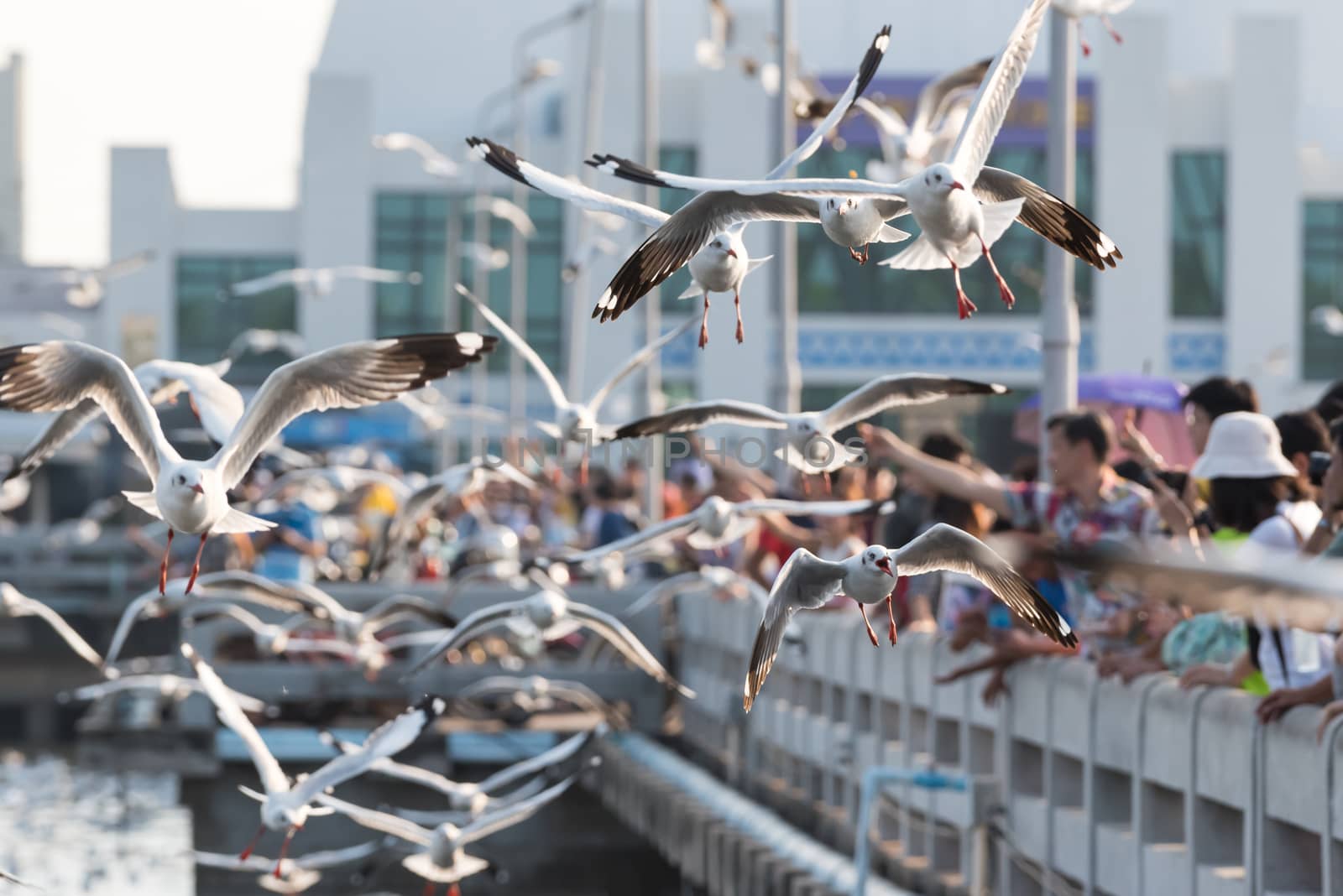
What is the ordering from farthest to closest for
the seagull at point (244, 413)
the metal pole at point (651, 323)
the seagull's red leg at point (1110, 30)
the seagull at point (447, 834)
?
1. the metal pole at point (651, 323)
2. the seagull at point (447, 834)
3. the seagull's red leg at point (1110, 30)
4. the seagull at point (244, 413)

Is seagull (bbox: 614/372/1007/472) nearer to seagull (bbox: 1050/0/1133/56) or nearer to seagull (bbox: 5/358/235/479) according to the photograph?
seagull (bbox: 5/358/235/479)

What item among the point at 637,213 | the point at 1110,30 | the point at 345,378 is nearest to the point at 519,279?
→ the point at 1110,30

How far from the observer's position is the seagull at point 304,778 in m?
8.32

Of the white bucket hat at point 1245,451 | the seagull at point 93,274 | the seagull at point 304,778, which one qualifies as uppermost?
the seagull at point 93,274

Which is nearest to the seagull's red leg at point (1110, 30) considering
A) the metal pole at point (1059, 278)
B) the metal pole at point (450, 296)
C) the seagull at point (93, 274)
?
the metal pole at point (1059, 278)

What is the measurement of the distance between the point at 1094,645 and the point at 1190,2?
52.8m

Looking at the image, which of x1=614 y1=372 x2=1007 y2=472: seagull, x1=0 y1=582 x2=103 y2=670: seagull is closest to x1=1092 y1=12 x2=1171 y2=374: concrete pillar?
x1=0 y1=582 x2=103 y2=670: seagull

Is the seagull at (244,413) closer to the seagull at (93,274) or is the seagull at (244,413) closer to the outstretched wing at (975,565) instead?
the outstretched wing at (975,565)

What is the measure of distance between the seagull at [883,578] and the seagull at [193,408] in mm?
2552

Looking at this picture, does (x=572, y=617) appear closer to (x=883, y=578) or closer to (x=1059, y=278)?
(x=1059, y=278)

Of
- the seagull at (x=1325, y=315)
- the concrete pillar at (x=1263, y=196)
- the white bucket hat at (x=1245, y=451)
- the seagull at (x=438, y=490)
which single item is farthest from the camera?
the concrete pillar at (x=1263, y=196)

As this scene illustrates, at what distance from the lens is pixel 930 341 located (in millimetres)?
48375

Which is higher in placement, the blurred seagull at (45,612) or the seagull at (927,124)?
the seagull at (927,124)

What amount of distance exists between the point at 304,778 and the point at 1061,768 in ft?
9.53
